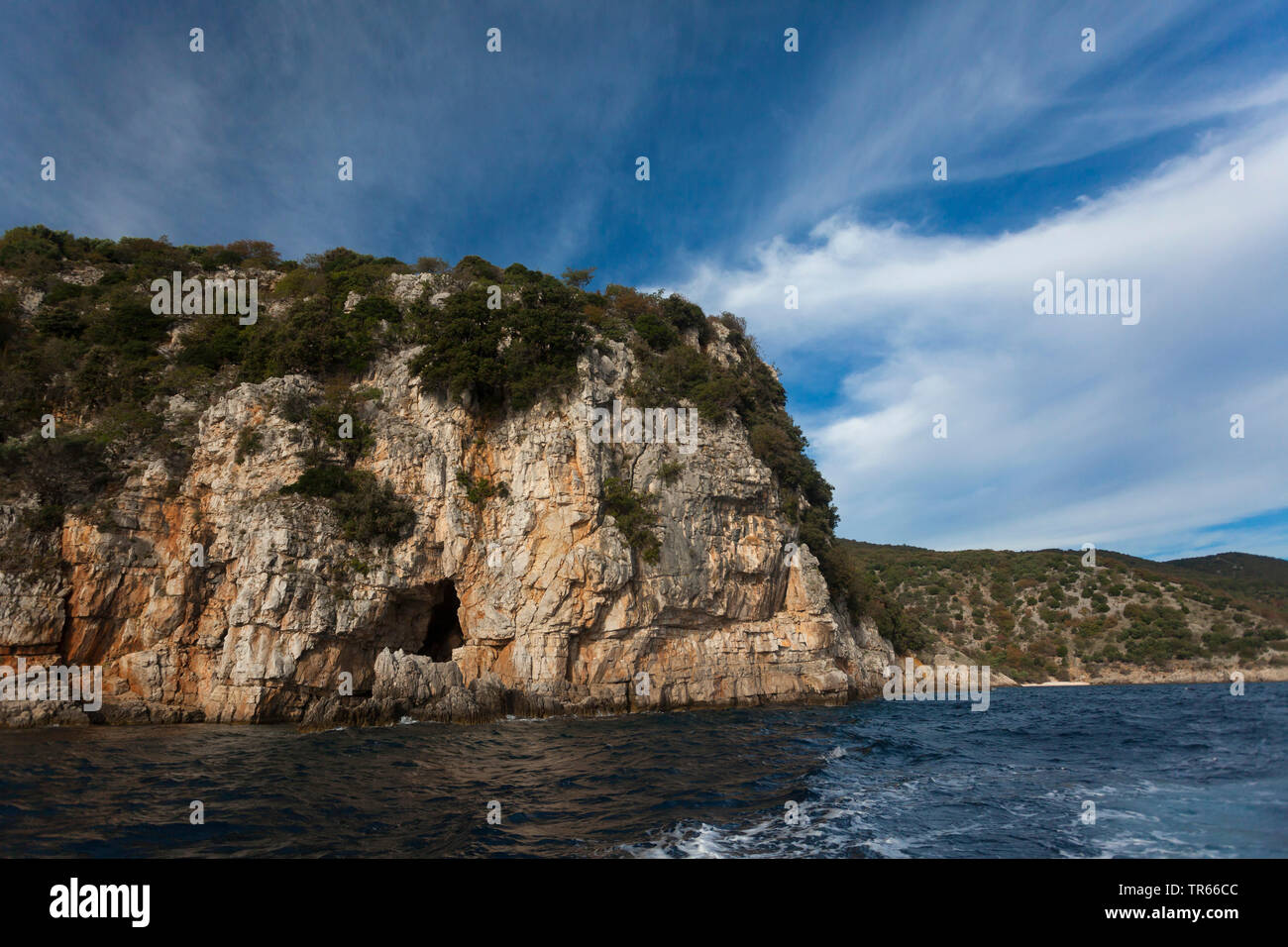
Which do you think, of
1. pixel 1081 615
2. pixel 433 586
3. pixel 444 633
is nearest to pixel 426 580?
pixel 433 586

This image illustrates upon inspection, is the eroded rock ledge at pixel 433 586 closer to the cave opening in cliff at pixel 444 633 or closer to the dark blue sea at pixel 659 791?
the cave opening in cliff at pixel 444 633

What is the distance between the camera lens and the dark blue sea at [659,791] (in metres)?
8.52

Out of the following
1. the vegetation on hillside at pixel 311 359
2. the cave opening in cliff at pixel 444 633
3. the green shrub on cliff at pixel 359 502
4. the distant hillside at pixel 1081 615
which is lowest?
the distant hillside at pixel 1081 615

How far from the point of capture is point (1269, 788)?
10109mm

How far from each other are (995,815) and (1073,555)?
281 feet

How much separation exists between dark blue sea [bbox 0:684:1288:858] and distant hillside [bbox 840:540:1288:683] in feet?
97.7

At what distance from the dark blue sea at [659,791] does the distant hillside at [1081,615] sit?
29786mm

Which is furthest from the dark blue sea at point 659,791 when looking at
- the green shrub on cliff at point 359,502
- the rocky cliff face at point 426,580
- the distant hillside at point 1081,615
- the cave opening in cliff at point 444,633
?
the distant hillside at point 1081,615

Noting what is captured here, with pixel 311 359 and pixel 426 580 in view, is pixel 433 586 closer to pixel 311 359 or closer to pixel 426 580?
pixel 426 580

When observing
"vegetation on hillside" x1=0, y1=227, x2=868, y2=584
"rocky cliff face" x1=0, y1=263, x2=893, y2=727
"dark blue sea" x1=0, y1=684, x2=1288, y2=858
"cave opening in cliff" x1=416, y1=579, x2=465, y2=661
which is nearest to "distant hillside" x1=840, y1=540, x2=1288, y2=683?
"rocky cliff face" x1=0, y1=263, x2=893, y2=727

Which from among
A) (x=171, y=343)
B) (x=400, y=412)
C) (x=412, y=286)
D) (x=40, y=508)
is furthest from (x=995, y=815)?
(x=171, y=343)

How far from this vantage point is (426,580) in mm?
27344

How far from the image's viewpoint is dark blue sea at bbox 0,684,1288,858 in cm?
852

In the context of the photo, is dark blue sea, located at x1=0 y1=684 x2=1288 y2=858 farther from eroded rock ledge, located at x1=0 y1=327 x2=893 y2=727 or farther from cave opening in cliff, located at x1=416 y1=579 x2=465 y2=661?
cave opening in cliff, located at x1=416 y1=579 x2=465 y2=661
